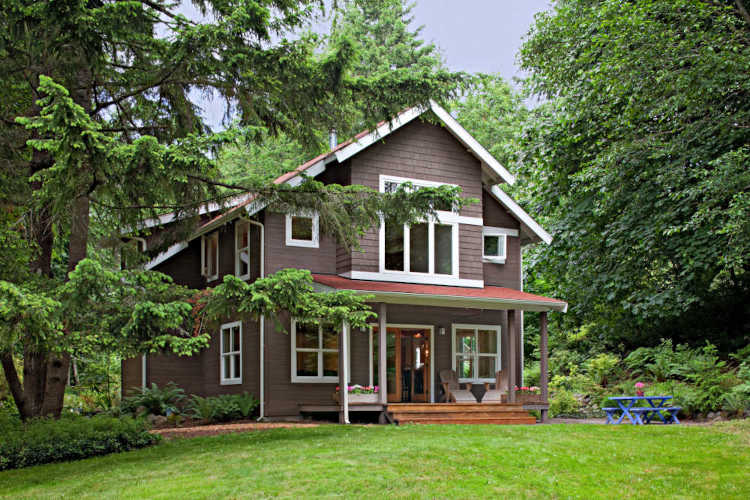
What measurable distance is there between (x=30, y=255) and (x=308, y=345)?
258 inches

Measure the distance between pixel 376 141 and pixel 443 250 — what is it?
11.2 feet

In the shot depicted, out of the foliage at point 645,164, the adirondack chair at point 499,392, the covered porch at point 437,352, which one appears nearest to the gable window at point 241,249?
the covered porch at point 437,352

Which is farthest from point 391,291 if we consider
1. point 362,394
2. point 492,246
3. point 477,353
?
point 492,246

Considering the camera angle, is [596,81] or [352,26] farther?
[352,26]

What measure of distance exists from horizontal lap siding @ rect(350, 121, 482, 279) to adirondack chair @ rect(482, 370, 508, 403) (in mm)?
2689

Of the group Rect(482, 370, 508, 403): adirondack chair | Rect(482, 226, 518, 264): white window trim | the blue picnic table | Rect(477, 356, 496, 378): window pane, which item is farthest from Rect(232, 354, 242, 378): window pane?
the blue picnic table

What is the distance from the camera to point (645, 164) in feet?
58.8

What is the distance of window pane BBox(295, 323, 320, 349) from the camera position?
17.0 m

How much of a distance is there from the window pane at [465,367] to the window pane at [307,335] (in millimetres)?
4239

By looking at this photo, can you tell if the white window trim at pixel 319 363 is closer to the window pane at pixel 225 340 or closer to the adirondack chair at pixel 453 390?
the window pane at pixel 225 340

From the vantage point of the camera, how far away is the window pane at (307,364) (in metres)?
16.8

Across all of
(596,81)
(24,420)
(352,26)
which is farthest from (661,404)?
(352,26)

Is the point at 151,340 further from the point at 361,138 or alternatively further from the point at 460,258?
the point at 460,258

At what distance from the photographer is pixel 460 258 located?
18.6 m
